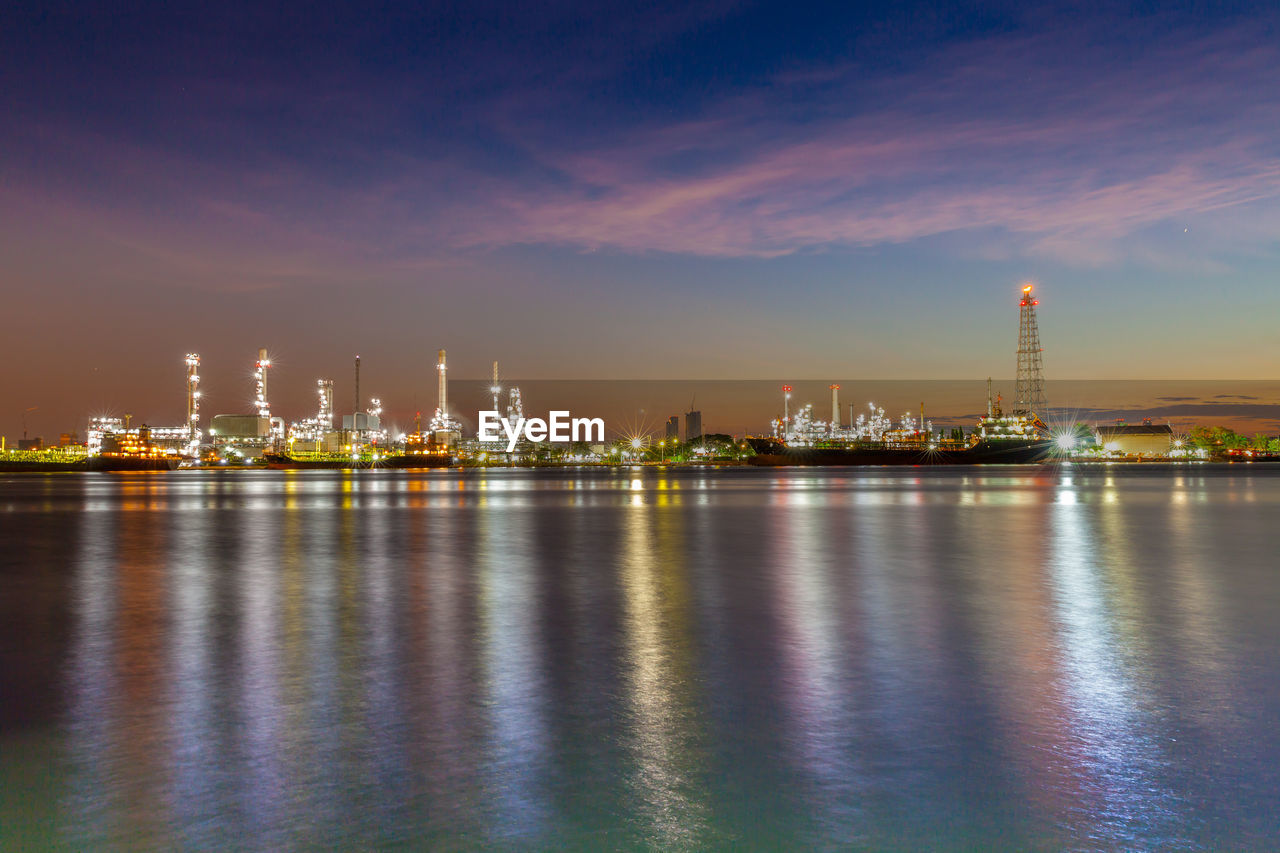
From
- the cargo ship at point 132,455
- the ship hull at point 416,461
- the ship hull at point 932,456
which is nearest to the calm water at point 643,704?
the cargo ship at point 132,455

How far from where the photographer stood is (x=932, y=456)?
157 m

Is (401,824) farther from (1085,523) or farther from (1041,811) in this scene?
(1085,523)

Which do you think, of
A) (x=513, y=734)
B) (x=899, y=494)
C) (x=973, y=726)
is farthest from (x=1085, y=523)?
(x=513, y=734)

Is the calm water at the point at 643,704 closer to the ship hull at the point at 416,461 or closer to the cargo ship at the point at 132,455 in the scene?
the cargo ship at the point at 132,455

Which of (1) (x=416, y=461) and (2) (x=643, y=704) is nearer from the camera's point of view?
(2) (x=643, y=704)

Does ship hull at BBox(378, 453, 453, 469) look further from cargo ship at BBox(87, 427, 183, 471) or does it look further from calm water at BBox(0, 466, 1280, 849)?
calm water at BBox(0, 466, 1280, 849)

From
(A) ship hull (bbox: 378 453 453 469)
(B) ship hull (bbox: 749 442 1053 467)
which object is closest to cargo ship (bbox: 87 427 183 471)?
(A) ship hull (bbox: 378 453 453 469)

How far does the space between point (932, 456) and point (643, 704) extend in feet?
520

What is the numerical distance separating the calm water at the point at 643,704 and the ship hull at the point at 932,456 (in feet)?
459

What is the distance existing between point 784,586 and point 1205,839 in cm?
923

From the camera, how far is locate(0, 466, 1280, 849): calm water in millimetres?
4605

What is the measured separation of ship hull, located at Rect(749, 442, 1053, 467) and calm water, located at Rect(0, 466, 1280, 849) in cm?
14003

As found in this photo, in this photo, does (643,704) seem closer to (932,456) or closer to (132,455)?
(932,456)

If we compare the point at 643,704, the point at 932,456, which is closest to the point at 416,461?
the point at 932,456
